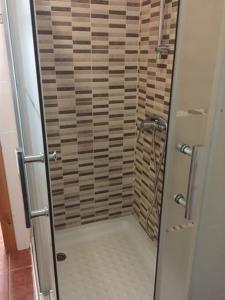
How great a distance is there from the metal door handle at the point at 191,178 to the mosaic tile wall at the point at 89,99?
1.33m

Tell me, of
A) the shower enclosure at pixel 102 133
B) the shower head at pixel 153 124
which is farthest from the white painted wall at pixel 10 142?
the shower head at pixel 153 124

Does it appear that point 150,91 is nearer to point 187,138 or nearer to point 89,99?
point 89,99

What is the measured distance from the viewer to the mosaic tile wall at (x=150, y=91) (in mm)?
1522

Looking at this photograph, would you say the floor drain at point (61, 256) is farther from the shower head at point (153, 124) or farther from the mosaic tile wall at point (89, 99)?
the shower head at point (153, 124)

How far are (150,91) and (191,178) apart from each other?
4.08 ft

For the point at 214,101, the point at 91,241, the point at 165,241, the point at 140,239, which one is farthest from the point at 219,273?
the point at 91,241

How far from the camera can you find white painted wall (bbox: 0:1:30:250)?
1.61 meters

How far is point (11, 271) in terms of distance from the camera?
72.9 inches

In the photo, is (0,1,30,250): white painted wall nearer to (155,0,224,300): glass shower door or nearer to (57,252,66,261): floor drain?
(57,252,66,261): floor drain

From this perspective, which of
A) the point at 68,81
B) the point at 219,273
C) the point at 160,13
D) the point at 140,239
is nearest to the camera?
the point at 219,273

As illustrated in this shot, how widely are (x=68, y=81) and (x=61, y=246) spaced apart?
1282mm

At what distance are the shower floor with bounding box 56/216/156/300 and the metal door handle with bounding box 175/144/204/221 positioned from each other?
125 centimetres

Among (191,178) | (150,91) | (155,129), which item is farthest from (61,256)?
(191,178)

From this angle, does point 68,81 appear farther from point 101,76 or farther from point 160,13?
point 160,13
